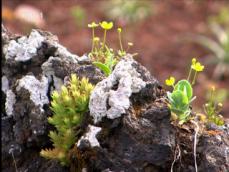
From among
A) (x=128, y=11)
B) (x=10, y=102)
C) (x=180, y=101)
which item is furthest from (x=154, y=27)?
(x=180, y=101)

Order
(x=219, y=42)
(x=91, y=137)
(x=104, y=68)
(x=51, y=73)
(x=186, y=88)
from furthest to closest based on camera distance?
(x=219, y=42), (x=51, y=73), (x=104, y=68), (x=186, y=88), (x=91, y=137)

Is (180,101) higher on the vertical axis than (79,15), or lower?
lower

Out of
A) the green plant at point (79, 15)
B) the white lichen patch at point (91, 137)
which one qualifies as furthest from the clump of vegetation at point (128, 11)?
the white lichen patch at point (91, 137)

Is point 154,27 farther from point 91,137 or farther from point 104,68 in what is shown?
point 91,137

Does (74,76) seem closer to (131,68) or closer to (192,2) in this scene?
(131,68)

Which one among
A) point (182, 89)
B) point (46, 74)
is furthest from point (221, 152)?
point (46, 74)

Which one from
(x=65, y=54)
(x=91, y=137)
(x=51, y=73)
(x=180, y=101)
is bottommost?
(x=91, y=137)

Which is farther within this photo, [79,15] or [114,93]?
[79,15]

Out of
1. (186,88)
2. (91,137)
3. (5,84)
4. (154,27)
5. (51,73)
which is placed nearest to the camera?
(91,137)

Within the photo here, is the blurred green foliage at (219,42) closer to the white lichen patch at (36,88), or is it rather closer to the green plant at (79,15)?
the green plant at (79,15)
